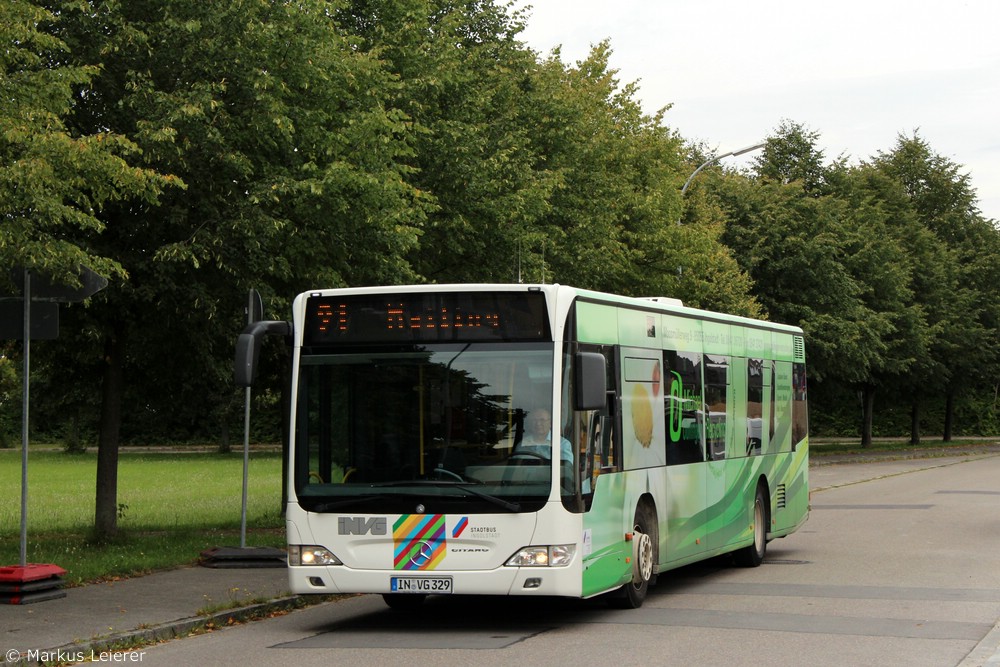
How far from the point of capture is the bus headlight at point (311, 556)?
1123cm

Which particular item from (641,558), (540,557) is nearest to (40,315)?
(540,557)

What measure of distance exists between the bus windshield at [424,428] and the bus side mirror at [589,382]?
0.25m

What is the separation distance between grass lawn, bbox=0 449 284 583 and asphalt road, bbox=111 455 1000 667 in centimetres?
383

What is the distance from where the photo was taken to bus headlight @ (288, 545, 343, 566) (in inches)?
442

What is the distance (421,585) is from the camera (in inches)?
434

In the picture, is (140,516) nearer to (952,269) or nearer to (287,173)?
(287,173)

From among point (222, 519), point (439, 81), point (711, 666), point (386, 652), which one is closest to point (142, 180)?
point (386, 652)

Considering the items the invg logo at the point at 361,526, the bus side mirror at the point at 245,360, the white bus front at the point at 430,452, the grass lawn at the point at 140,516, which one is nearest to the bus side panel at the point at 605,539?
the white bus front at the point at 430,452

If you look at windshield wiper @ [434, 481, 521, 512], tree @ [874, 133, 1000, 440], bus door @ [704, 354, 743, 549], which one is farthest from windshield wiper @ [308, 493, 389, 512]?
tree @ [874, 133, 1000, 440]

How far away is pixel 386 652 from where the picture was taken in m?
10.2

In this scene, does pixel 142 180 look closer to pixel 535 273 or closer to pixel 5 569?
pixel 5 569

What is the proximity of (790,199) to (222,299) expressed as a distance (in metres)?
36.1

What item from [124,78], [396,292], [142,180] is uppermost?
[124,78]

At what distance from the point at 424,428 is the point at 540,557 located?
133 cm
